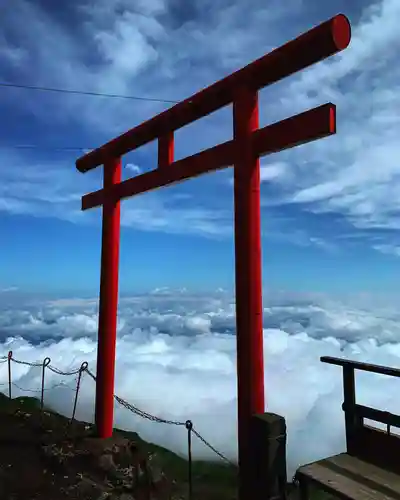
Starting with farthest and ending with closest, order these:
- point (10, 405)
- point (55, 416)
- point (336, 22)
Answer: point (10, 405), point (55, 416), point (336, 22)

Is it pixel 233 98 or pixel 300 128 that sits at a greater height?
pixel 233 98

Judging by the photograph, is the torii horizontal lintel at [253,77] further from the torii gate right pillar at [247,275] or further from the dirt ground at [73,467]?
the dirt ground at [73,467]

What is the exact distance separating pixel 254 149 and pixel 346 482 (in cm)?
344

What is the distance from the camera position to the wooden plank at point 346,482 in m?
3.63

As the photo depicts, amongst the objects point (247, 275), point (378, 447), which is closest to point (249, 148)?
point (247, 275)

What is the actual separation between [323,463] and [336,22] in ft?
14.2

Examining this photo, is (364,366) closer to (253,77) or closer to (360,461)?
(360,461)

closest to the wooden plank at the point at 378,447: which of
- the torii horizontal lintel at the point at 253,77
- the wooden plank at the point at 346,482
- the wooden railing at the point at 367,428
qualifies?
the wooden railing at the point at 367,428

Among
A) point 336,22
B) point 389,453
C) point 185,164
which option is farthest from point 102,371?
point 336,22

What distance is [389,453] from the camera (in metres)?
4.27

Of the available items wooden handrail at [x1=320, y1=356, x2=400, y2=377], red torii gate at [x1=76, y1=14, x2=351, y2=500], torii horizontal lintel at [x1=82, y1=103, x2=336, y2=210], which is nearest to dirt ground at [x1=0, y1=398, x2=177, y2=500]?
red torii gate at [x1=76, y1=14, x2=351, y2=500]

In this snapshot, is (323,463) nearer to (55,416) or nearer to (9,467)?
(9,467)

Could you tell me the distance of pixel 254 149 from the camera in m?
4.70

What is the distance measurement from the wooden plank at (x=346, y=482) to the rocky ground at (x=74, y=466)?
10.2ft
